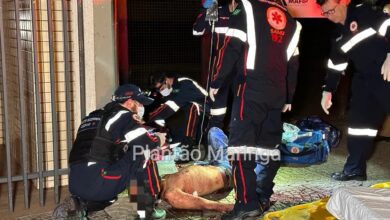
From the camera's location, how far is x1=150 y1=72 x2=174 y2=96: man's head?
6059mm

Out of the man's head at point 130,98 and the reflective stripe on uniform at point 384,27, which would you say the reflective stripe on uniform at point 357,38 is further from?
the man's head at point 130,98

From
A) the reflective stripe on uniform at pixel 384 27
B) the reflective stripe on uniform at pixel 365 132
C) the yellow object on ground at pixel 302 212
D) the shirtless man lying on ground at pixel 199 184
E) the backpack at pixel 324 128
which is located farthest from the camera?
the backpack at pixel 324 128

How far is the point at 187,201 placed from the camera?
438 centimetres

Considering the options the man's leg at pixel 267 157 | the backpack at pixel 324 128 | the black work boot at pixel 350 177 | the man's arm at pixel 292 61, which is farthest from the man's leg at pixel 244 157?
the backpack at pixel 324 128

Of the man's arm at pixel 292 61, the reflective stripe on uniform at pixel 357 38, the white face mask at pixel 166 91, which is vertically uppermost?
the reflective stripe on uniform at pixel 357 38

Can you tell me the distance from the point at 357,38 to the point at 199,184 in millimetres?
2107

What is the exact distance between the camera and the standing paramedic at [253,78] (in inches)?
160

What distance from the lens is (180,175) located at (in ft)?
14.9

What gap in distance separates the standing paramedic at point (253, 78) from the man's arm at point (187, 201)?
8.8 inches

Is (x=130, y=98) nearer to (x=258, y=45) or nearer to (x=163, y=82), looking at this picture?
(x=258, y=45)

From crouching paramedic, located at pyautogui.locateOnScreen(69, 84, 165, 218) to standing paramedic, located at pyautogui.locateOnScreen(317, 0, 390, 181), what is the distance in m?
2.18

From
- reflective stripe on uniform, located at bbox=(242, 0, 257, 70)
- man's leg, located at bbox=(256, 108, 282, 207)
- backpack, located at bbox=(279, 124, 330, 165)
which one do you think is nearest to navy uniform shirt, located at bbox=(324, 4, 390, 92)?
backpack, located at bbox=(279, 124, 330, 165)

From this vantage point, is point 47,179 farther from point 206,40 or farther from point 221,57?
point 206,40

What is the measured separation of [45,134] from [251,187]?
2.25 metres
